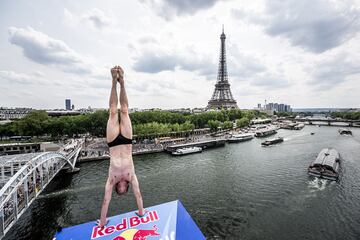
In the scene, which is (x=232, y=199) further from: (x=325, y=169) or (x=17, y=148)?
(x=17, y=148)

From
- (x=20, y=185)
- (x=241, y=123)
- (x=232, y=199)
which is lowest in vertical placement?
(x=232, y=199)

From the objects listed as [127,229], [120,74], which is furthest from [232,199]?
[120,74]

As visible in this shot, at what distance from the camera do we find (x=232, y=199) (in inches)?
826

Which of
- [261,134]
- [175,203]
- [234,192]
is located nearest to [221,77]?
[261,134]

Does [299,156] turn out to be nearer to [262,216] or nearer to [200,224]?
[262,216]

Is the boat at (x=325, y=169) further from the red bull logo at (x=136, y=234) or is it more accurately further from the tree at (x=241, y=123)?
the tree at (x=241, y=123)

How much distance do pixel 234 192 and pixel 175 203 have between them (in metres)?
15.3

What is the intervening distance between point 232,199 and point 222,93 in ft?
335

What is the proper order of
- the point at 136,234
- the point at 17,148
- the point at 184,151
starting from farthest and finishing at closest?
the point at 17,148, the point at 184,151, the point at 136,234

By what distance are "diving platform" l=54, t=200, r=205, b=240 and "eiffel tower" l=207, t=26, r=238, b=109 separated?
109 m

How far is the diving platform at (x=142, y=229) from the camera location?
7164 millimetres

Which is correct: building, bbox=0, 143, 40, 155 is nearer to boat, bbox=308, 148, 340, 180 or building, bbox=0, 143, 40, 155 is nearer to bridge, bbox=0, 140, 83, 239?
bridge, bbox=0, 140, 83, 239

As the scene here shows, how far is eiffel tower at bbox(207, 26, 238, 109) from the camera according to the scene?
370 feet

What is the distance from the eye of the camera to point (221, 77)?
116m
